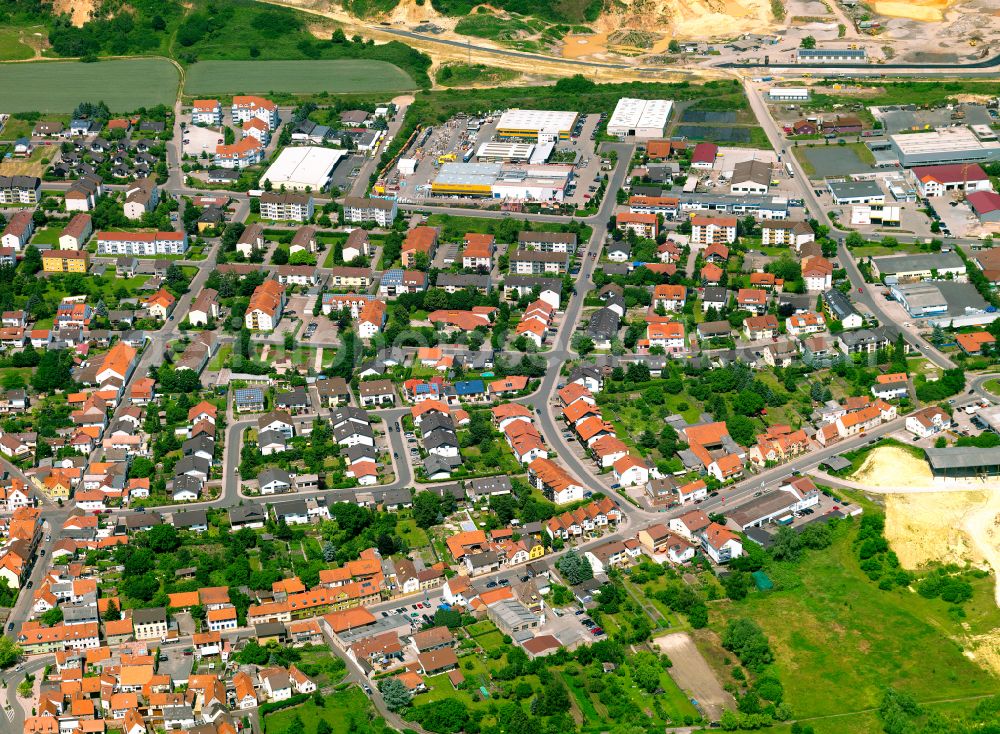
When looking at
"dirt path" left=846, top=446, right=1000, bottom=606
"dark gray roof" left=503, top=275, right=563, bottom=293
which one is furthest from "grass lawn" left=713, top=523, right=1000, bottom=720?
"dark gray roof" left=503, top=275, right=563, bottom=293

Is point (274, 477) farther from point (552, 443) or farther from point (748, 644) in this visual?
point (748, 644)

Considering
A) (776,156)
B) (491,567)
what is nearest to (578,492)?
(491,567)

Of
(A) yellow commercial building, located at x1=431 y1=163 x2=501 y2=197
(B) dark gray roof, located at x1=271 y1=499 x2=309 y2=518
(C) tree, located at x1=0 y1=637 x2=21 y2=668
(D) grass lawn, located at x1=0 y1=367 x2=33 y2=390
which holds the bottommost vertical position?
(C) tree, located at x1=0 y1=637 x2=21 y2=668

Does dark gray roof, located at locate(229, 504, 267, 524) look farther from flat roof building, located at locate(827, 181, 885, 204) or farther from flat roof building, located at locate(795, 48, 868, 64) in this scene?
flat roof building, located at locate(795, 48, 868, 64)

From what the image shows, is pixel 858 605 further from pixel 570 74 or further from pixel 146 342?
pixel 570 74

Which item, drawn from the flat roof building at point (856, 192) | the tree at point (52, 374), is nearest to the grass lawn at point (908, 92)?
the flat roof building at point (856, 192)

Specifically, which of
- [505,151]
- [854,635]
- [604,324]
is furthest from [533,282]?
[854,635]
